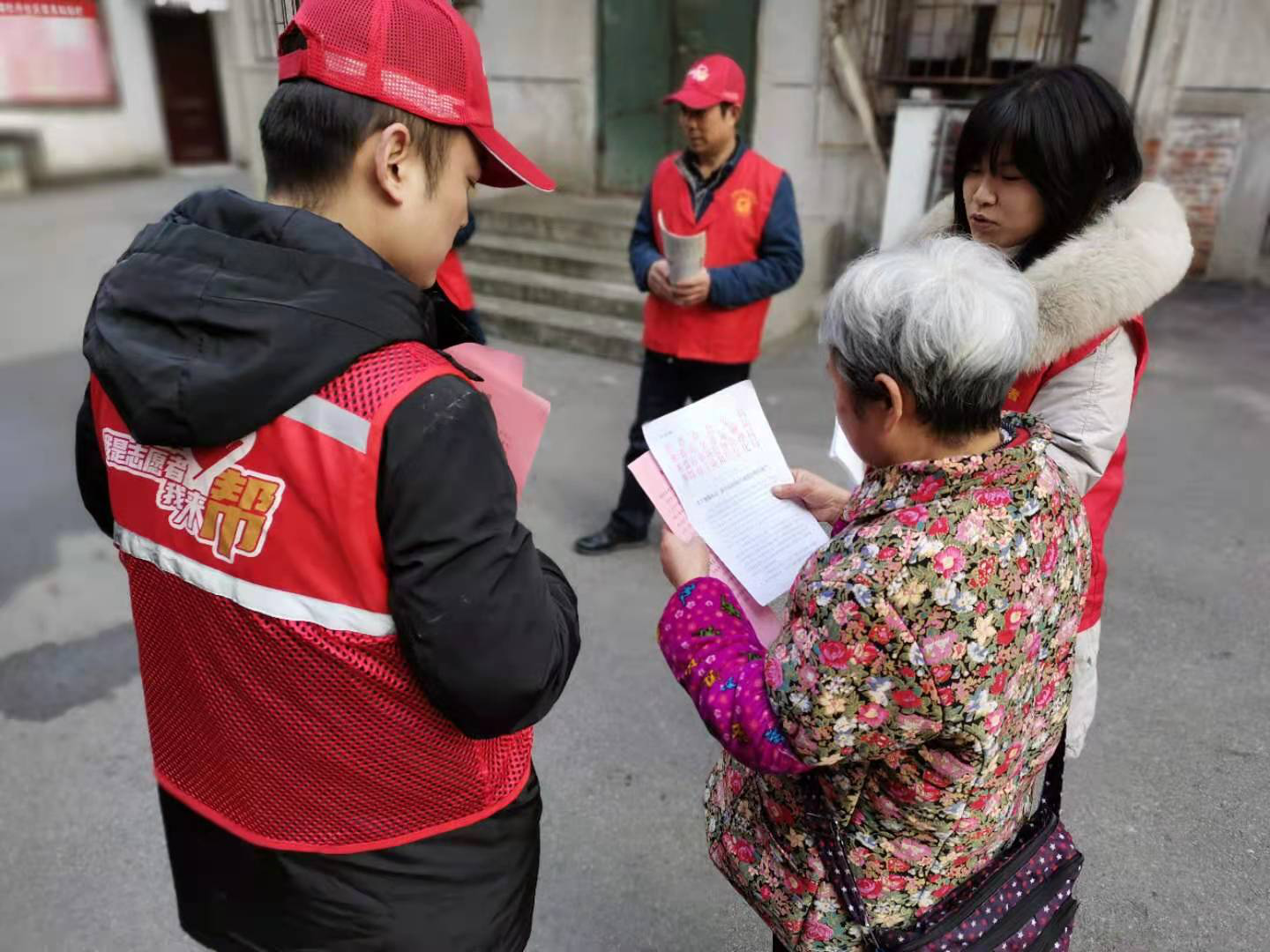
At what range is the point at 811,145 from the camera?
271 inches

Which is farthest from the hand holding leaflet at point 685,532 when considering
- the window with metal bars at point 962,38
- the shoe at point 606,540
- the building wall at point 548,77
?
the building wall at point 548,77

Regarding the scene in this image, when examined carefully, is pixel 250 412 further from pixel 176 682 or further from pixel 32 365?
pixel 32 365

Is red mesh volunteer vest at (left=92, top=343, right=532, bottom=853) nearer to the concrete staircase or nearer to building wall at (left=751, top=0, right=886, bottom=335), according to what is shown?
the concrete staircase

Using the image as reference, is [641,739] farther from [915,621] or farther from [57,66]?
[57,66]

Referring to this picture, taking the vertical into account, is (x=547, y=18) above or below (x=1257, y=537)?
above

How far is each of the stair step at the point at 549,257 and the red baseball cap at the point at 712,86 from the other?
3.47 m

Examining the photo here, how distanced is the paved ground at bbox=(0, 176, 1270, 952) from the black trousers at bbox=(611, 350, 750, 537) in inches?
6.6

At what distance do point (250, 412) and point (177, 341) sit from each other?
11 centimetres

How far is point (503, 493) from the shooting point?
962mm

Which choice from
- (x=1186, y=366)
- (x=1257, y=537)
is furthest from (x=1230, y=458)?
(x=1186, y=366)

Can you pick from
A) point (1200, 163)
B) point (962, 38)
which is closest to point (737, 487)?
point (962, 38)

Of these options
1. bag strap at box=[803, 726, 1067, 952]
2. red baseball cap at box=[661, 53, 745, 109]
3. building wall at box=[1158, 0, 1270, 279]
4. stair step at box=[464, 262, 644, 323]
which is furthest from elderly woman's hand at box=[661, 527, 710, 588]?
building wall at box=[1158, 0, 1270, 279]

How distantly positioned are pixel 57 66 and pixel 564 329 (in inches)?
478

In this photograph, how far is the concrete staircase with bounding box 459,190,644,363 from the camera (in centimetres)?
648
